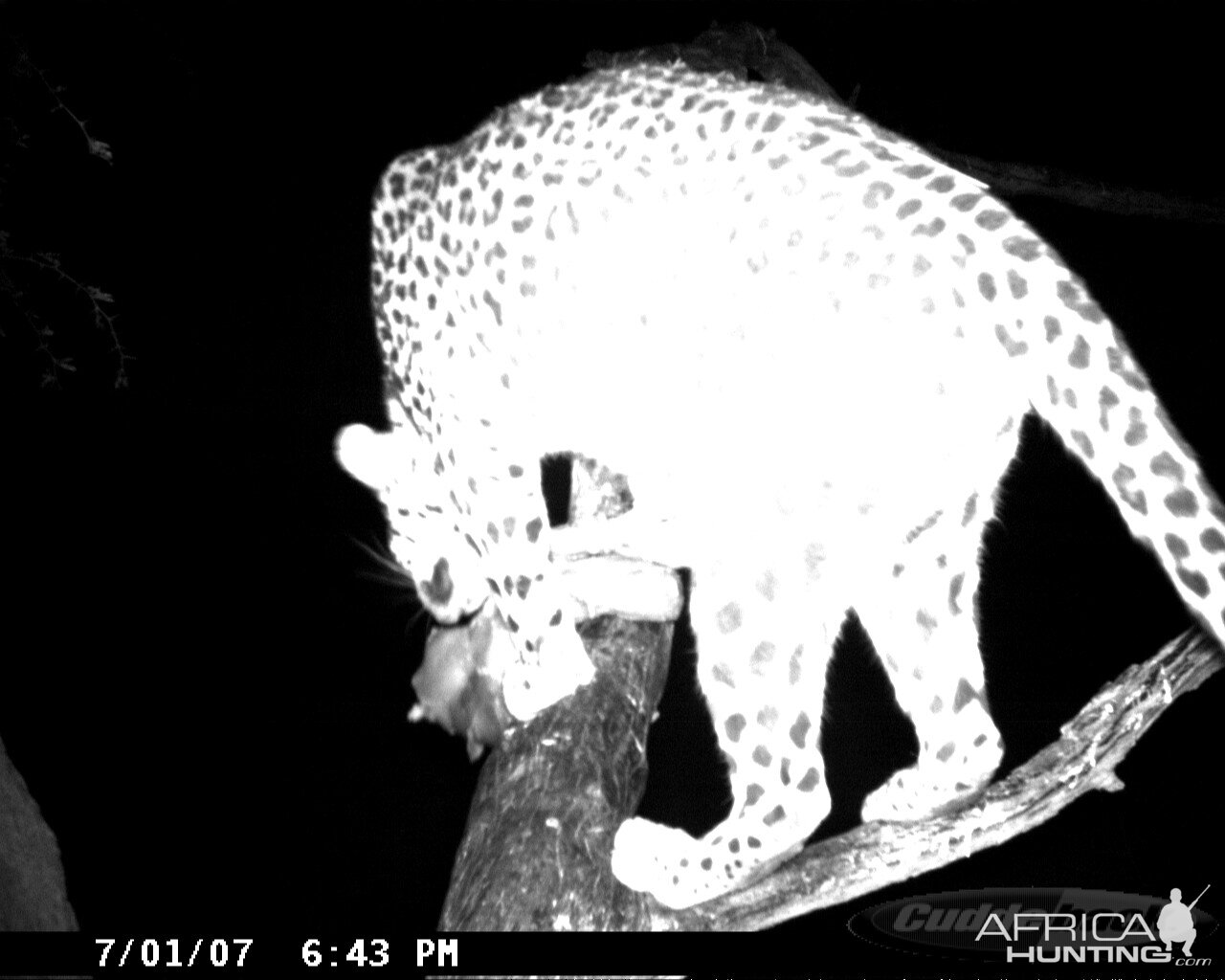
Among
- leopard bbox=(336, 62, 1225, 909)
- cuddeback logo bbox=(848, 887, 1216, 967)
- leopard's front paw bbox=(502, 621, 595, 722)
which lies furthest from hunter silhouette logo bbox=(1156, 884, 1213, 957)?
leopard's front paw bbox=(502, 621, 595, 722)

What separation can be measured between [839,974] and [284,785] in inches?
50.2

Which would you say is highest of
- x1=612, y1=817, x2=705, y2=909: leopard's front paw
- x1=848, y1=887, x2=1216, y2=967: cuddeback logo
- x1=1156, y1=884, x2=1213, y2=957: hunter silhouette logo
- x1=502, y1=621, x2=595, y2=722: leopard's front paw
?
x1=502, y1=621, x2=595, y2=722: leopard's front paw

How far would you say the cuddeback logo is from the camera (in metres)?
1.67

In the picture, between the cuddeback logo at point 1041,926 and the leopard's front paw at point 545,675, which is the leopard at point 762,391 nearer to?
the leopard's front paw at point 545,675

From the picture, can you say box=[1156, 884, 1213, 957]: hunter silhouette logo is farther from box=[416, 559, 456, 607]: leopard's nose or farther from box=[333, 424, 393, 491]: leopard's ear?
box=[333, 424, 393, 491]: leopard's ear

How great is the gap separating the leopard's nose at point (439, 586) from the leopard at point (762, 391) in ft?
0.64

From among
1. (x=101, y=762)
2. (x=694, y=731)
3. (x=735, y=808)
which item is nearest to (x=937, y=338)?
(x=735, y=808)

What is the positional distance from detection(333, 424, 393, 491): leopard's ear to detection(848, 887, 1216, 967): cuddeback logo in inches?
48.8

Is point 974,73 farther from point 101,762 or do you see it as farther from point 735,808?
point 101,762

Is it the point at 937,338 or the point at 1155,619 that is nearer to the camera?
the point at 937,338

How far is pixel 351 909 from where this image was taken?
7.87 feet


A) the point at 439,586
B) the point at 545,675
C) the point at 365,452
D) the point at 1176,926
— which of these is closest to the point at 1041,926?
the point at 1176,926

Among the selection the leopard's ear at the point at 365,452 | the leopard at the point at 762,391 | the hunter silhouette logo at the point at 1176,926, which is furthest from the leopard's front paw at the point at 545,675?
the hunter silhouette logo at the point at 1176,926

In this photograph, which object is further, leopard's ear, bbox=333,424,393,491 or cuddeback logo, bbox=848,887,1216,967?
leopard's ear, bbox=333,424,393,491
